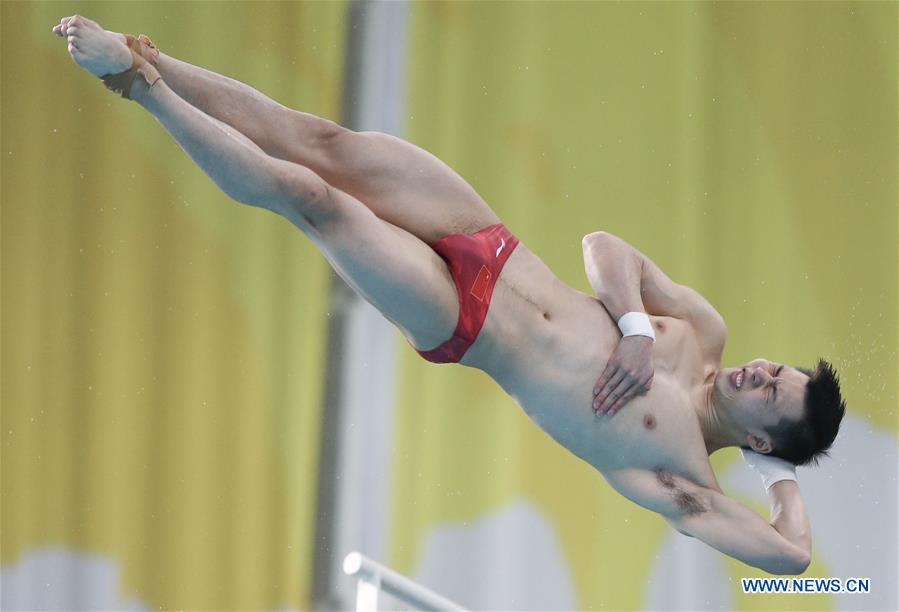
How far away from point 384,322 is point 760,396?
1.41 m

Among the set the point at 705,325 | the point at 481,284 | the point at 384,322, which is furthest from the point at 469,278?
the point at 384,322

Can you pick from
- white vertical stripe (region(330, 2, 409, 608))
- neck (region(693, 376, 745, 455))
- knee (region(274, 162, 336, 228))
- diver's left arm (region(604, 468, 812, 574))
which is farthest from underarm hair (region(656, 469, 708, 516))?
white vertical stripe (region(330, 2, 409, 608))

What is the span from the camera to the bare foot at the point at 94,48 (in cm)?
157

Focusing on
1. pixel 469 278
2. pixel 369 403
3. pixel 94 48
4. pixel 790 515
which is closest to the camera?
pixel 94 48

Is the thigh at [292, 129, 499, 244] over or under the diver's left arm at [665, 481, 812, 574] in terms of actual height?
over

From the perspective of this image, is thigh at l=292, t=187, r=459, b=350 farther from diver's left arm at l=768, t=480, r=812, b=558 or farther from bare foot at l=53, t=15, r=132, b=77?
diver's left arm at l=768, t=480, r=812, b=558

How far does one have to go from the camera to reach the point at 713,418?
2.14 meters

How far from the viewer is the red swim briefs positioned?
1859 millimetres

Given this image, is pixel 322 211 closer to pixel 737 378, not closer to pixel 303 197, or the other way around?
pixel 303 197

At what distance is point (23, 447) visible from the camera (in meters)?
3.28

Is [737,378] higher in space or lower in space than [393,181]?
lower

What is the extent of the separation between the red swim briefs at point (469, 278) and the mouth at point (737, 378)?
1.69ft

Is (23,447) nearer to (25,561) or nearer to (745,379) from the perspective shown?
(25,561)

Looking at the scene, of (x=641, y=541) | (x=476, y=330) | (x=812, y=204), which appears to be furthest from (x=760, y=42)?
(x=476, y=330)
